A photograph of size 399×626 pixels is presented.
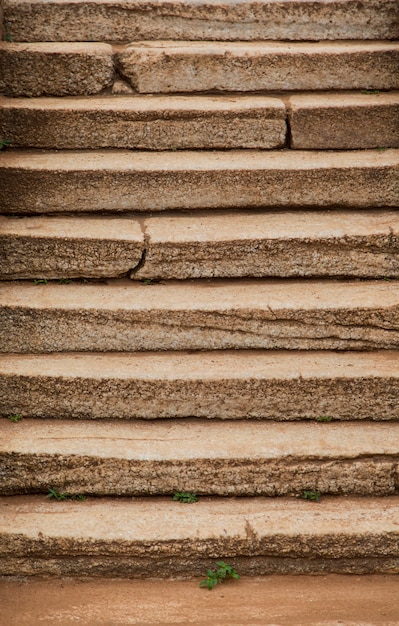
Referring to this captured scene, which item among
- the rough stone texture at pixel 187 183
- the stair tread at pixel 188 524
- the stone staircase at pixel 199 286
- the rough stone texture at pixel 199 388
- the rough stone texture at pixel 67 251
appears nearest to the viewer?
Answer: the stair tread at pixel 188 524

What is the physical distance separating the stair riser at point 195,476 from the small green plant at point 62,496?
0.02 meters

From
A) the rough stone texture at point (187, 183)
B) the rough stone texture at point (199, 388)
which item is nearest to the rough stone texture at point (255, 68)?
the rough stone texture at point (187, 183)

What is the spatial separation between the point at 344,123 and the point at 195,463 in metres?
2.01

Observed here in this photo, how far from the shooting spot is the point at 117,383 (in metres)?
3.24

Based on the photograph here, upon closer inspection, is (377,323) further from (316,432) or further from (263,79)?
(263,79)

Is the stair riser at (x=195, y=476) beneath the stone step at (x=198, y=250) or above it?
beneath

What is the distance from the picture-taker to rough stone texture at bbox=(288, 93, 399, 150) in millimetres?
3902

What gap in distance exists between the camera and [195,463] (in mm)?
3111

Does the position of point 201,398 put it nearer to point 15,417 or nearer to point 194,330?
point 194,330

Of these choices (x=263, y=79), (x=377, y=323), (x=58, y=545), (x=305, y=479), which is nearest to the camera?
(x=58, y=545)

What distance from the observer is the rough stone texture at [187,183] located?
370cm

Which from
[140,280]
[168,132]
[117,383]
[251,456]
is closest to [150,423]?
[117,383]

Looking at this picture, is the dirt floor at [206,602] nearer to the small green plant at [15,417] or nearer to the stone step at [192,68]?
the small green plant at [15,417]

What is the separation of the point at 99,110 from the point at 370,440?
216 cm
